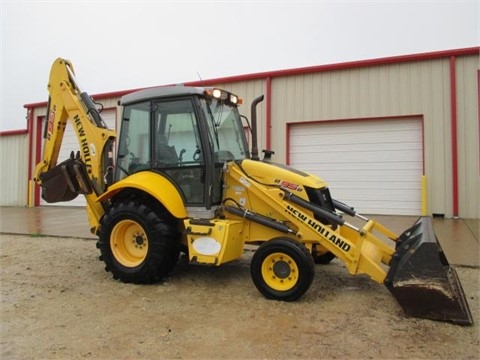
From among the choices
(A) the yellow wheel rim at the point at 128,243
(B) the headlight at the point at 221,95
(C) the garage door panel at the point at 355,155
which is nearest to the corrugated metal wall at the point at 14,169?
(C) the garage door panel at the point at 355,155

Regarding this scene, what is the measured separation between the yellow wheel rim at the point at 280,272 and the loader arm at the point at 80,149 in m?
2.63

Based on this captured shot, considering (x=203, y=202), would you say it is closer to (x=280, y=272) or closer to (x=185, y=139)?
(x=185, y=139)

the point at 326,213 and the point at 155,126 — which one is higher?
the point at 155,126

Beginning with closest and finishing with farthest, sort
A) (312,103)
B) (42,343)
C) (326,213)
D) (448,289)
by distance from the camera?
(42,343)
(448,289)
(326,213)
(312,103)

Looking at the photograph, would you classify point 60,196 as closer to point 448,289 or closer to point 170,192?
point 170,192

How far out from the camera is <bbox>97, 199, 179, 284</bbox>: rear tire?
5004 mm

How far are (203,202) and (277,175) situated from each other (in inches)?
37.4

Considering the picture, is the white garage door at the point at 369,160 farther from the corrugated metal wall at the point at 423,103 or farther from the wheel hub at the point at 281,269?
the wheel hub at the point at 281,269

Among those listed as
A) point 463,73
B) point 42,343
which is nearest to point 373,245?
point 42,343

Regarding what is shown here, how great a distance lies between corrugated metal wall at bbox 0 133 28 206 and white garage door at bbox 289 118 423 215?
38.3ft

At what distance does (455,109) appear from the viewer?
11000 millimetres

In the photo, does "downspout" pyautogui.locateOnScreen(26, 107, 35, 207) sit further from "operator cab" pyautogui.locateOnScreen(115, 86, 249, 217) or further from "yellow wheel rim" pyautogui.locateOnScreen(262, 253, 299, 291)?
"yellow wheel rim" pyautogui.locateOnScreen(262, 253, 299, 291)

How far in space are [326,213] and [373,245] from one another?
65 cm

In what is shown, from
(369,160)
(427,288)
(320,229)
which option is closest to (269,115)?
(369,160)
